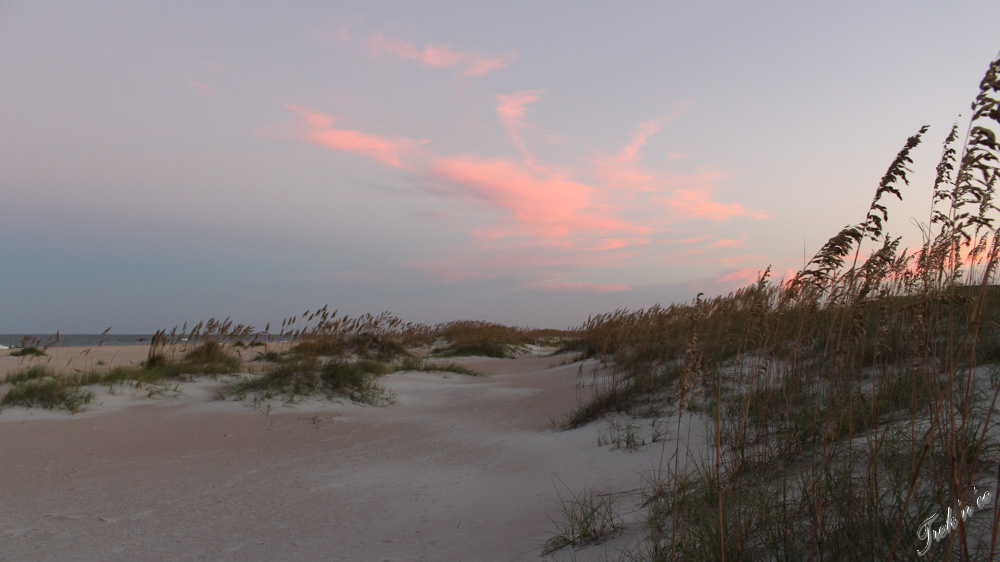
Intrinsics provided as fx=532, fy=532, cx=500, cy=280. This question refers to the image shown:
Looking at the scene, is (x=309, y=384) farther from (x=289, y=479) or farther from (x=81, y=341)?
(x=81, y=341)

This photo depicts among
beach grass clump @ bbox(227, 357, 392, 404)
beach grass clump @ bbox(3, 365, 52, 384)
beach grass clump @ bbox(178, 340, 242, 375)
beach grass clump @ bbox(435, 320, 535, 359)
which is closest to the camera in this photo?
beach grass clump @ bbox(3, 365, 52, 384)

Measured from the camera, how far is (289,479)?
4.81 m

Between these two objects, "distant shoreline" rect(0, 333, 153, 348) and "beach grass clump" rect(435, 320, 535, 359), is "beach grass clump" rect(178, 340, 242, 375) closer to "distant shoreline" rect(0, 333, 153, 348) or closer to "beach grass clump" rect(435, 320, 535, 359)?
"distant shoreline" rect(0, 333, 153, 348)

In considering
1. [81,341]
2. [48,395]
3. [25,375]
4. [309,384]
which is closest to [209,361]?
[25,375]

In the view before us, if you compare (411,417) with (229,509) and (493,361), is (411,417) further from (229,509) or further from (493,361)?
(493,361)

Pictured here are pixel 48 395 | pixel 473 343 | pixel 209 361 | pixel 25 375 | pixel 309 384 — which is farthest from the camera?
pixel 473 343

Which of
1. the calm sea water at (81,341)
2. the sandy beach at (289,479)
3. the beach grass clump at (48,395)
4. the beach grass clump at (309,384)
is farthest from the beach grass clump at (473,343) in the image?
the beach grass clump at (48,395)

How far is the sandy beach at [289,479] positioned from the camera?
3.35 meters

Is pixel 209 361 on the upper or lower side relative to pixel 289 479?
upper

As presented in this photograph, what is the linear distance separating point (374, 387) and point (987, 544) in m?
8.47

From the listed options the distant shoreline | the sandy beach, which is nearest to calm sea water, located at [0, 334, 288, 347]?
the distant shoreline

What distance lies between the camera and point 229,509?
403 cm

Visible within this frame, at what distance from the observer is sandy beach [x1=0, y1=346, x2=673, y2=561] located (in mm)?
3350

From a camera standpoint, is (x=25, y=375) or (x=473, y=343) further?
(x=473, y=343)
